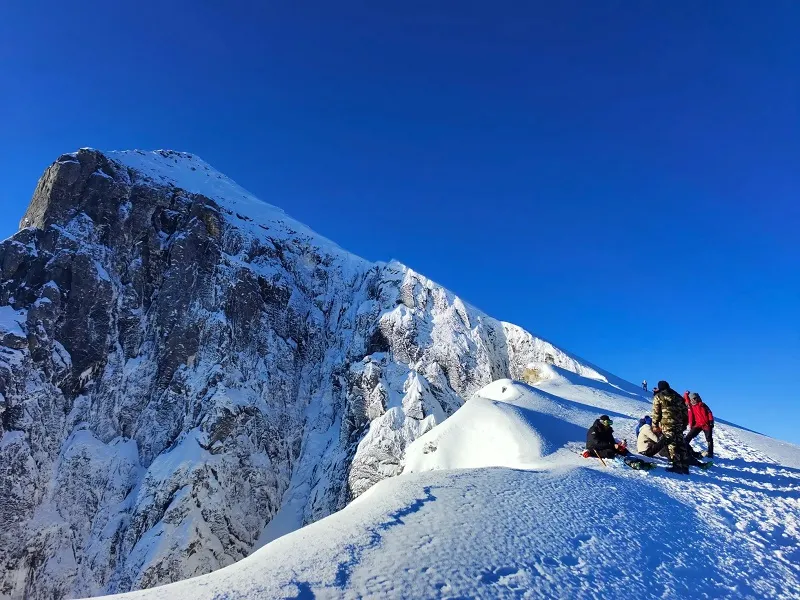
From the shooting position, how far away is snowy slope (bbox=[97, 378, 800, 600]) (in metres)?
6.13

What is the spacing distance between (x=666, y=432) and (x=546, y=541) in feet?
21.2

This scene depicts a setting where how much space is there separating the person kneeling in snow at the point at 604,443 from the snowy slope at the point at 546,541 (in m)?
0.39

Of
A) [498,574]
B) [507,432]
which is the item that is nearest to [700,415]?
[507,432]

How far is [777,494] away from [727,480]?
1.08 metres

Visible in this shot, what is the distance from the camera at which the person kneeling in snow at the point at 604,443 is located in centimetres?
1284

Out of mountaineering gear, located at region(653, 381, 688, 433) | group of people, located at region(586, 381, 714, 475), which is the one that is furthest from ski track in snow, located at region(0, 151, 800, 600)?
mountaineering gear, located at region(653, 381, 688, 433)

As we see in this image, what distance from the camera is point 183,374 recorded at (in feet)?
Result: 202

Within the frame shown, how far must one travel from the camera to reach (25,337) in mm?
57625

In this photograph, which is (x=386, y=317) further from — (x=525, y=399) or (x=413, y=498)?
(x=413, y=498)

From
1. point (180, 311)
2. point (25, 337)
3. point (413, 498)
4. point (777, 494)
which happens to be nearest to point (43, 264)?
point (25, 337)

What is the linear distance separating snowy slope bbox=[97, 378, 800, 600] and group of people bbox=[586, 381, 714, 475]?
0.53 meters

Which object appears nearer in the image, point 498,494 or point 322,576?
point 322,576

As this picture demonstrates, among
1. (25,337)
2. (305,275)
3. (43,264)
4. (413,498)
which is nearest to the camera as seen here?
(413,498)

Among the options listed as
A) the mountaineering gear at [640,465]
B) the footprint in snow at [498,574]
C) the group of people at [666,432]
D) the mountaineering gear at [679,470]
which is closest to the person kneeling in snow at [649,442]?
the group of people at [666,432]
